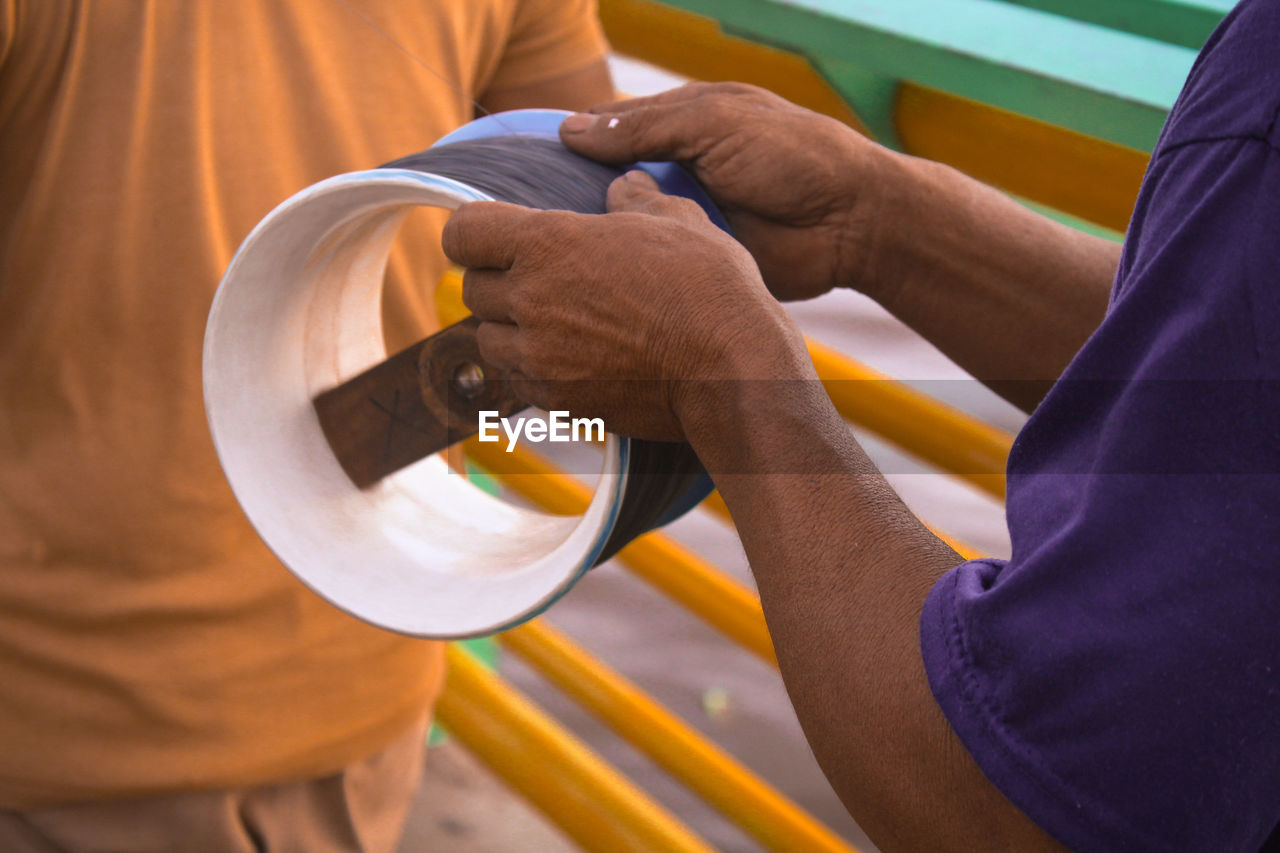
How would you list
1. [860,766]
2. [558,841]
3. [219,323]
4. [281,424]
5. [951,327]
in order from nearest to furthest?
1. [860,766]
2. [219,323]
3. [281,424]
4. [951,327]
5. [558,841]

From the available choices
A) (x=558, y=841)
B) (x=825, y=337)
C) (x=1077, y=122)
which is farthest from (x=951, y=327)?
(x=825, y=337)

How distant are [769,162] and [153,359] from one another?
28.7 inches

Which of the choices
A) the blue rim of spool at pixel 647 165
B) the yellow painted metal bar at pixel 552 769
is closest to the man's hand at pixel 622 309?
the blue rim of spool at pixel 647 165

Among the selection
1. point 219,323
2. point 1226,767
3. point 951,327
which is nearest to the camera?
point 1226,767

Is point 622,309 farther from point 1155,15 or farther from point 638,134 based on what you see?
point 1155,15

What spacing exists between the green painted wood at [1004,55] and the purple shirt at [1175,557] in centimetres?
72

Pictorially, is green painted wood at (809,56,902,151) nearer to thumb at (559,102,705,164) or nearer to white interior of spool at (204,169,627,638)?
thumb at (559,102,705,164)

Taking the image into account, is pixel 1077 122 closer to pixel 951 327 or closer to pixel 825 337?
pixel 951 327

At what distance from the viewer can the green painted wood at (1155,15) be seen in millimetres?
1541

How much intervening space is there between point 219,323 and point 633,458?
434 mm

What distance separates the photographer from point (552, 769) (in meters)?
2.00

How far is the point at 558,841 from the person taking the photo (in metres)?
2.64

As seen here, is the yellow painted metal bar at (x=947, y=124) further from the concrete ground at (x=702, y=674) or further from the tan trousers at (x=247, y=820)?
the tan trousers at (x=247, y=820)

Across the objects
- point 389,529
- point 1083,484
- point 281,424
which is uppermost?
point 1083,484
